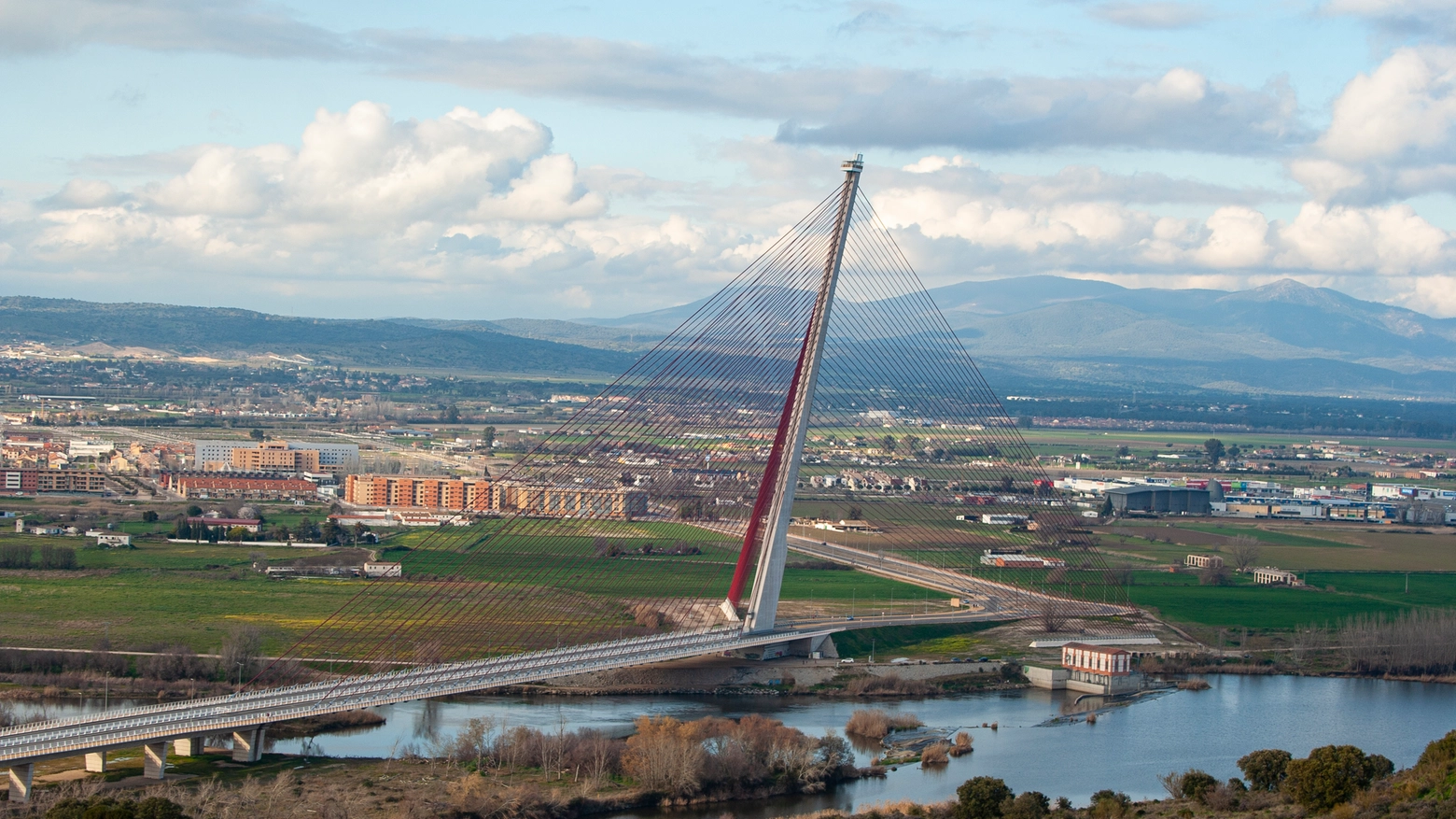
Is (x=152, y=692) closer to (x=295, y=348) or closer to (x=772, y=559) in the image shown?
(x=772, y=559)

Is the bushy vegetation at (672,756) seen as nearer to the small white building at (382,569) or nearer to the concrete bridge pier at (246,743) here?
the concrete bridge pier at (246,743)

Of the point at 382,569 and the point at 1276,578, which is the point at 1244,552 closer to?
the point at 1276,578

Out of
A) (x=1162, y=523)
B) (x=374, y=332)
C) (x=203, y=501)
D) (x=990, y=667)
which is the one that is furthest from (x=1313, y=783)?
(x=374, y=332)

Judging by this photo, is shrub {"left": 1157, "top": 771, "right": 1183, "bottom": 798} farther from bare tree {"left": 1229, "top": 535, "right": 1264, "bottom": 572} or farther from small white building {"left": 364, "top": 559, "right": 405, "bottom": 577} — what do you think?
bare tree {"left": 1229, "top": 535, "right": 1264, "bottom": 572}

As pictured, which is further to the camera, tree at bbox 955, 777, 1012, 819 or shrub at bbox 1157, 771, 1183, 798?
shrub at bbox 1157, 771, 1183, 798

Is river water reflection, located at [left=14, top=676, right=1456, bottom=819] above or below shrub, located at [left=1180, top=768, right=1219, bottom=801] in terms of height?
below

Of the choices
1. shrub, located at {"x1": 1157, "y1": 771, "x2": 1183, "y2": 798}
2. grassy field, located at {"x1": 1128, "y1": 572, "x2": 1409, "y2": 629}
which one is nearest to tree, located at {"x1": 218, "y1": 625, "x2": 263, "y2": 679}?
shrub, located at {"x1": 1157, "y1": 771, "x2": 1183, "y2": 798}
